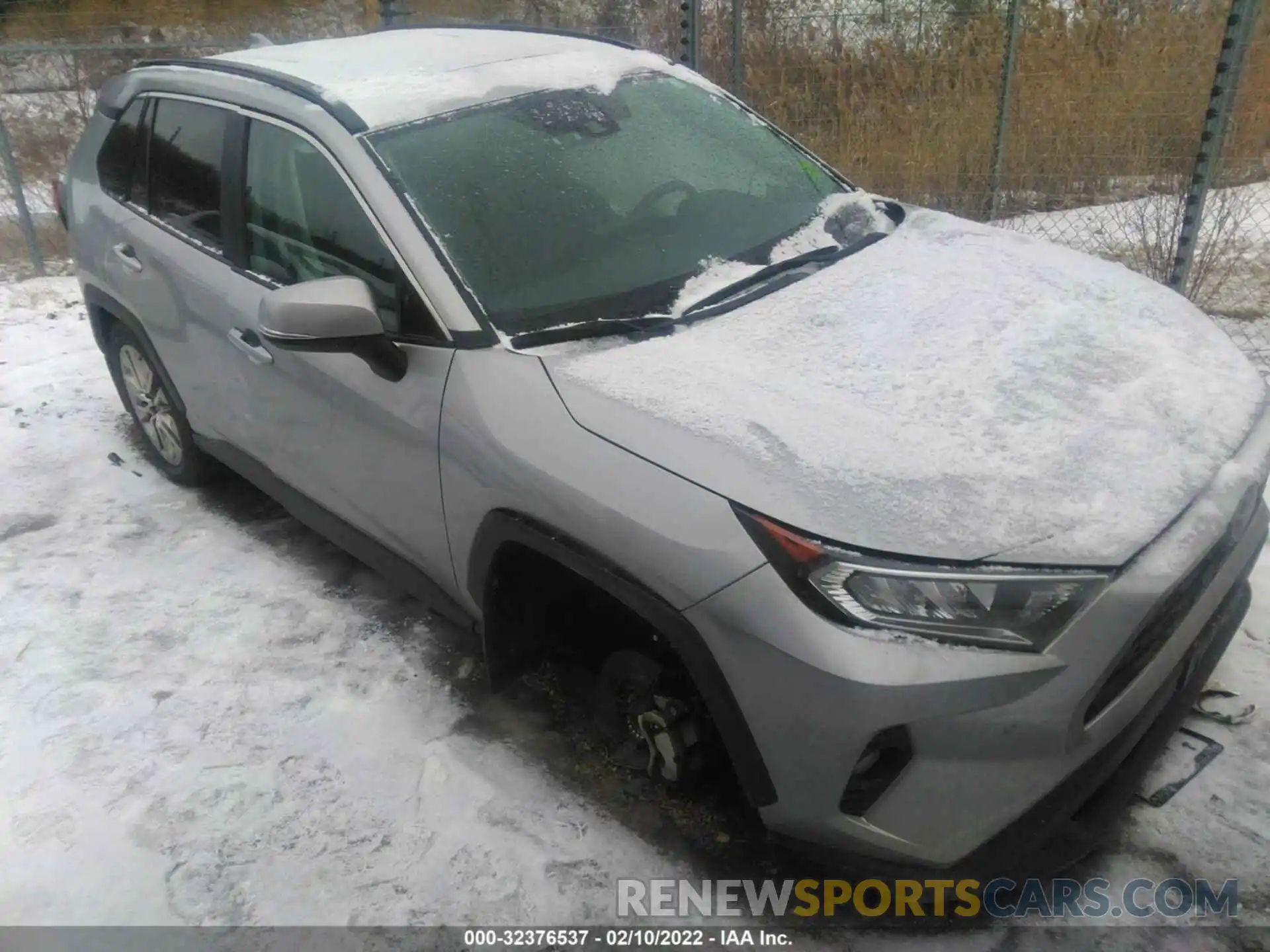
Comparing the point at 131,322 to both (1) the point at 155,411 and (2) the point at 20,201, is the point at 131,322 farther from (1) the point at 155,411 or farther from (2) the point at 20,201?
(2) the point at 20,201

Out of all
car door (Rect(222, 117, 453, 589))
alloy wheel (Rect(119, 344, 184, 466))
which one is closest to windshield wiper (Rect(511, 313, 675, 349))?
car door (Rect(222, 117, 453, 589))

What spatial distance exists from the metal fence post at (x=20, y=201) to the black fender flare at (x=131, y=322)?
14.5 ft

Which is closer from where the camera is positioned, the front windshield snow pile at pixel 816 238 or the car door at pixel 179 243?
the front windshield snow pile at pixel 816 238

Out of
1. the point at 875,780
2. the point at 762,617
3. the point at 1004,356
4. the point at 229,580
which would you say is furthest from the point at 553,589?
the point at 229,580

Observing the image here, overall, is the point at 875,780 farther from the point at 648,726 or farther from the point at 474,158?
the point at 474,158

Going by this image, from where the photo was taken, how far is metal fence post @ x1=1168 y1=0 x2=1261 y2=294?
438cm

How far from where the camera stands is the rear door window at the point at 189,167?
3.18 metres

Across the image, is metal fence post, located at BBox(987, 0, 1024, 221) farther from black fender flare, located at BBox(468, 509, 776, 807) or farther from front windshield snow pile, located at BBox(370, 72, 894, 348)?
black fender flare, located at BBox(468, 509, 776, 807)

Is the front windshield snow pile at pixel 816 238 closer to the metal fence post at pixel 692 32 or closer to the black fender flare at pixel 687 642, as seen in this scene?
the black fender flare at pixel 687 642

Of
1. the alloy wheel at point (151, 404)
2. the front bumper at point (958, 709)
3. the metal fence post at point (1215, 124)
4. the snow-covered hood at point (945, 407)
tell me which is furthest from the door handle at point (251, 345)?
the metal fence post at point (1215, 124)

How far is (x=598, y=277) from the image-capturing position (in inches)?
98.5

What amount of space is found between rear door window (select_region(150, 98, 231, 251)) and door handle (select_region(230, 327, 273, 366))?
321 mm

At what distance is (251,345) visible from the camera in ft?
9.94

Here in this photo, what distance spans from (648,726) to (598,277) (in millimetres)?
1168
